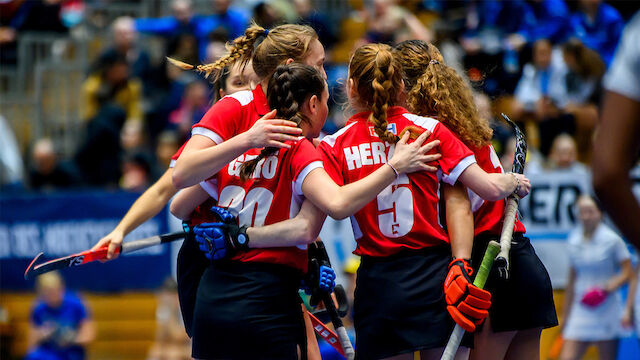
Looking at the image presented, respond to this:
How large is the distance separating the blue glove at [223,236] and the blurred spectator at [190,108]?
23.1 ft

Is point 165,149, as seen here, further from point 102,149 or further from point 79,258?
point 79,258

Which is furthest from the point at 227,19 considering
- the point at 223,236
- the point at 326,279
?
the point at 223,236

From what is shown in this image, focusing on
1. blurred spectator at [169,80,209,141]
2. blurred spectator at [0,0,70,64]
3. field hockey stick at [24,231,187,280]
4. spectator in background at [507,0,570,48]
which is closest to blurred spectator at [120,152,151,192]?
blurred spectator at [169,80,209,141]

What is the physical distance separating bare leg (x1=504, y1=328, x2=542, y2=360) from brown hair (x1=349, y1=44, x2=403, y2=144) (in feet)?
3.48

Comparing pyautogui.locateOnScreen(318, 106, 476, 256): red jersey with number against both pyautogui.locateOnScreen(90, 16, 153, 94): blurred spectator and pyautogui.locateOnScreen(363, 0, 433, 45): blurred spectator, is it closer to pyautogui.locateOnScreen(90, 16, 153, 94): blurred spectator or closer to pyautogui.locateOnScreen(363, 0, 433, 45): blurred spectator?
pyautogui.locateOnScreen(363, 0, 433, 45): blurred spectator

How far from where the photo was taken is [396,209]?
3582mm

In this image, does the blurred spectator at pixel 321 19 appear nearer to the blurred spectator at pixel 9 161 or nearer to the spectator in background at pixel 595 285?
the spectator in background at pixel 595 285

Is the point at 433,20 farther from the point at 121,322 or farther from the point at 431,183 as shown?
the point at 431,183

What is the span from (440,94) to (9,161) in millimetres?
9807

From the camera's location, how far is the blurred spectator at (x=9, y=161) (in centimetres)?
1205

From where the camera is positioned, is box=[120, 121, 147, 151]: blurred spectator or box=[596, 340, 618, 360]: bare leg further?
box=[120, 121, 147, 151]: blurred spectator

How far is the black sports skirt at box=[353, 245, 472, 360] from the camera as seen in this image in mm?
3539

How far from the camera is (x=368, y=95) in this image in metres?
3.73

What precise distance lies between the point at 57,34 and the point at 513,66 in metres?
7.22
